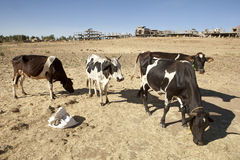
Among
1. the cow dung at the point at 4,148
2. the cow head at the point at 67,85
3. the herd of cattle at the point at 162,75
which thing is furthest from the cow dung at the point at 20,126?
the cow head at the point at 67,85

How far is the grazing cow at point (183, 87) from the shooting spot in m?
4.31

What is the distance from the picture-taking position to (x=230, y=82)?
435 inches

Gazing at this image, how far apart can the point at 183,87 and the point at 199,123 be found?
107 centimetres

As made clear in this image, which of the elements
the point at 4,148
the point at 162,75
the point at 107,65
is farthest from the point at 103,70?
the point at 4,148

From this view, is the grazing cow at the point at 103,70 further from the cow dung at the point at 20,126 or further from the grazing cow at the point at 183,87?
the cow dung at the point at 20,126

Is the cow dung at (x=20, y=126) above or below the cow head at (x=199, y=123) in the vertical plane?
below

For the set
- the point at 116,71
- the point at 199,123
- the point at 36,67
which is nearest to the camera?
the point at 199,123

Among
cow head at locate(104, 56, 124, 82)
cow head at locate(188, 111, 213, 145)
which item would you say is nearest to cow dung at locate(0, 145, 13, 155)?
cow head at locate(104, 56, 124, 82)

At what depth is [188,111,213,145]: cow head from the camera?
13.9 feet

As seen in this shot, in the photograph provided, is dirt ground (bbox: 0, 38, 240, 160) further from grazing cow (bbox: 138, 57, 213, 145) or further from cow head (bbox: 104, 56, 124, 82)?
cow head (bbox: 104, 56, 124, 82)

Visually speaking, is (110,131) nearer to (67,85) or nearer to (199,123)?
(199,123)

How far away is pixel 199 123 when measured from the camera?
4.25 m

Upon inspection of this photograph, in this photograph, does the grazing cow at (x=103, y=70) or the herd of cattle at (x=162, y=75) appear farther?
the grazing cow at (x=103, y=70)

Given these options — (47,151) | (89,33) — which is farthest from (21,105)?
(89,33)
